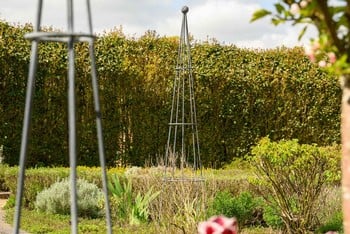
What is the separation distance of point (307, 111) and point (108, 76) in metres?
4.40

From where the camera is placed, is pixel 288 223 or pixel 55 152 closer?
pixel 288 223

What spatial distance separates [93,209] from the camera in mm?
10164

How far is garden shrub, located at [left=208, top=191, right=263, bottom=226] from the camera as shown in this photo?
827 centimetres

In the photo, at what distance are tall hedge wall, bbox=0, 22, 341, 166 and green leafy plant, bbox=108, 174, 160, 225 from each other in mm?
4573

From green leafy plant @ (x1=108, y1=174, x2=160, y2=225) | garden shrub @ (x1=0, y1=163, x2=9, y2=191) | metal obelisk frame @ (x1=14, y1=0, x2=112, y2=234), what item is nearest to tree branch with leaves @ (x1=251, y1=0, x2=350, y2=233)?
metal obelisk frame @ (x1=14, y1=0, x2=112, y2=234)

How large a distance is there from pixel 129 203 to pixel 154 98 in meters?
5.74

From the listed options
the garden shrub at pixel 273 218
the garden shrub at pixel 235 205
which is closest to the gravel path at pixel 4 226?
the garden shrub at pixel 235 205

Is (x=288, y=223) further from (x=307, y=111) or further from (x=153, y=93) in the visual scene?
(x=307, y=111)

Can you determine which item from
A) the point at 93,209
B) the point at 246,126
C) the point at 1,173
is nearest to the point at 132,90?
the point at 246,126

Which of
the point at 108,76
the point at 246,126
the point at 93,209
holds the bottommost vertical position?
the point at 93,209

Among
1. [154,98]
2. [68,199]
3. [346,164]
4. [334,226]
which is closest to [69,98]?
[346,164]

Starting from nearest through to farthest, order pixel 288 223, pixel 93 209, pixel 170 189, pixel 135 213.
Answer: pixel 288 223
pixel 170 189
pixel 135 213
pixel 93 209

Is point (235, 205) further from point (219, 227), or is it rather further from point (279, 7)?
point (279, 7)

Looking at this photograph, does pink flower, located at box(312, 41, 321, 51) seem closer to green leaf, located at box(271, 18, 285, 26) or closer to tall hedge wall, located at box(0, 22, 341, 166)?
green leaf, located at box(271, 18, 285, 26)
